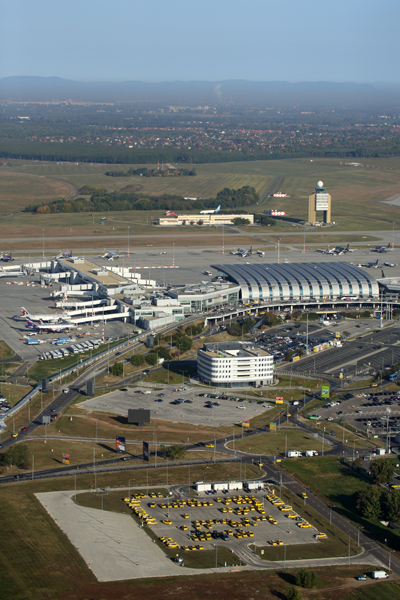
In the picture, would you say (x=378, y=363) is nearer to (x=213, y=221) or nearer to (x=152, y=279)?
(x=152, y=279)

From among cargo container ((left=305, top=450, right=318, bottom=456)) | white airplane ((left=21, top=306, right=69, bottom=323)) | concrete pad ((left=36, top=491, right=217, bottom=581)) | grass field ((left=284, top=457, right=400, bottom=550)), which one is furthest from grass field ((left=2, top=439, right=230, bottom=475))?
white airplane ((left=21, top=306, right=69, bottom=323))

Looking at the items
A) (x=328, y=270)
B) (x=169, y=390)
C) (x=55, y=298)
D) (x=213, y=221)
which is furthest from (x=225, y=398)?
(x=213, y=221)

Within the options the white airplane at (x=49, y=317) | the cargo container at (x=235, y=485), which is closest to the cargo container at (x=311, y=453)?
the cargo container at (x=235, y=485)

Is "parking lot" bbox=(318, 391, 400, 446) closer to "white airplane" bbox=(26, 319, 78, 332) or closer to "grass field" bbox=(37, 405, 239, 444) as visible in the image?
"grass field" bbox=(37, 405, 239, 444)

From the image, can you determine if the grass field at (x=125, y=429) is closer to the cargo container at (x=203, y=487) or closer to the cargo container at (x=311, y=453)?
the cargo container at (x=311, y=453)

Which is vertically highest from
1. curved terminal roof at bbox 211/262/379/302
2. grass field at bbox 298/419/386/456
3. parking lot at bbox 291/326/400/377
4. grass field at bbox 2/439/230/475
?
curved terminal roof at bbox 211/262/379/302
